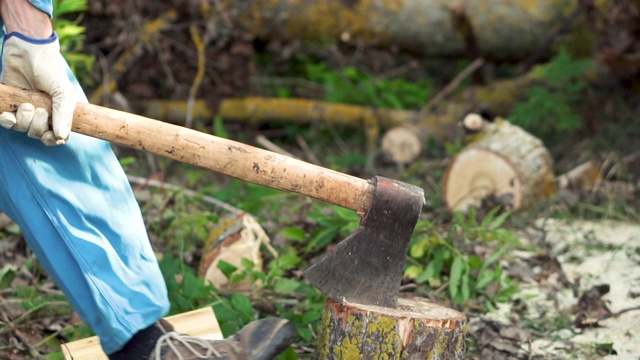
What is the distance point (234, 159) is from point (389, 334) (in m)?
0.77

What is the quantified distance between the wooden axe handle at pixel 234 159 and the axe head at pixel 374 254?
0.21 feet

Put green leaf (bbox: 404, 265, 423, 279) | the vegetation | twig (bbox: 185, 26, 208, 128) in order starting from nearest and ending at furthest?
1. the vegetation
2. green leaf (bbox: 404, 265, 423, 279)
3. twig (bbox: 185, 26, 208, 128)

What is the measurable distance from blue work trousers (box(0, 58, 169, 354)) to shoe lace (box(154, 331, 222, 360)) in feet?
0.27

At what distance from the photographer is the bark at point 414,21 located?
20.0ft

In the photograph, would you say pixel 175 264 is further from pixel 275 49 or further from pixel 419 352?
pixel 275 49

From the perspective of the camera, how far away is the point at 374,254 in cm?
293

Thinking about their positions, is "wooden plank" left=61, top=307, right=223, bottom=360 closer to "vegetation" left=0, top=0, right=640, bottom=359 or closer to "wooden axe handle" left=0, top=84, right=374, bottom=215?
"vegetation" left=0, top=0, right=640, bottom=359

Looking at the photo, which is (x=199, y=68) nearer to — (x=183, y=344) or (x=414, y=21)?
(x=414, y=21)

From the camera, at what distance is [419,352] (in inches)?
112

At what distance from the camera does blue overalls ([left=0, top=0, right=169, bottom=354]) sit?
2.71 metres

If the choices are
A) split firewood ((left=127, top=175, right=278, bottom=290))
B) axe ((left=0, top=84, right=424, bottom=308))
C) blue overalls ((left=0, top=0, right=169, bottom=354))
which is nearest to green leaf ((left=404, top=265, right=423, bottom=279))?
split firewood ((left=127, top=175, right=278, bottom=290))

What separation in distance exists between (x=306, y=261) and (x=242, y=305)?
833mm

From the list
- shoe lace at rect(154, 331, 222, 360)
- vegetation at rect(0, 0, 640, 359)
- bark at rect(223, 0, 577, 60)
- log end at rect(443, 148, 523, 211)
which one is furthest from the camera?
bark at rect(223, 0, 577, 60)

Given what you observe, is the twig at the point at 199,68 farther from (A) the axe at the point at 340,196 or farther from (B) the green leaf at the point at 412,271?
(A) the axe at the point at 340,196
